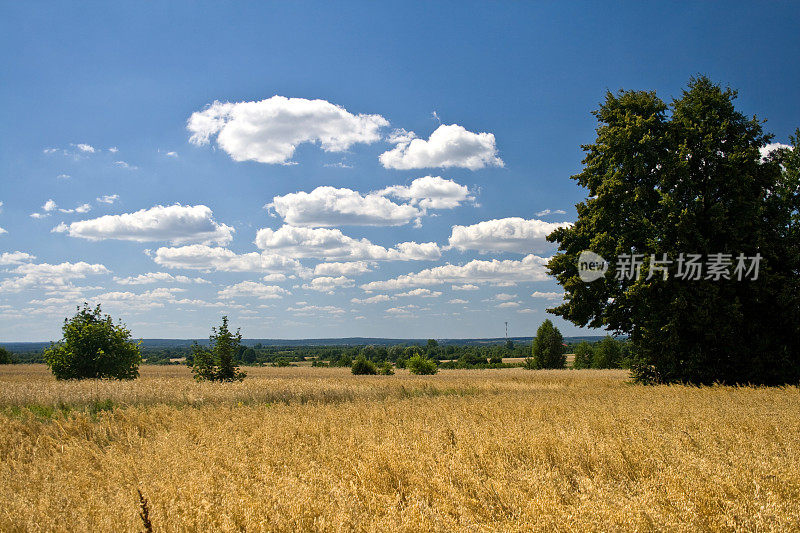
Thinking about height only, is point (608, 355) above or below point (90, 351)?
below

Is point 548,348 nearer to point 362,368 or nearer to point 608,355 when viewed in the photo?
point 608,355

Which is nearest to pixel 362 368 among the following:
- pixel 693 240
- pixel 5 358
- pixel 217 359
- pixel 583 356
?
pixel 217 359

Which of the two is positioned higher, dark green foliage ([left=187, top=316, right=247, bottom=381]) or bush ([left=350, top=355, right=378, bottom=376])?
dark green foliage ([left=187, top=316, right=247, bottom=381])

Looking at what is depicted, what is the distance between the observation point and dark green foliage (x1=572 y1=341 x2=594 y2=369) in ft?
268

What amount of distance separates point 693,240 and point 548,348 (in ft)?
179

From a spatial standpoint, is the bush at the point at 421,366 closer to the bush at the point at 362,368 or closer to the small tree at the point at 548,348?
the bush at the point at 362,368

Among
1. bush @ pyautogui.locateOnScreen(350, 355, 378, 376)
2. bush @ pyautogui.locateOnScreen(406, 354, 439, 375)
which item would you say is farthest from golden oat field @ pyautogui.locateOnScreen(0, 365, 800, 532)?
bush @ pyautogui.locateOnScreen(406, 354, 439, 375)

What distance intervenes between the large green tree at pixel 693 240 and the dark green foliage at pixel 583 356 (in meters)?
64.1

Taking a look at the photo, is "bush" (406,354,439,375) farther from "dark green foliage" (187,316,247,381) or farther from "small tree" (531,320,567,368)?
"dark green foliage" (187,316,247,381)

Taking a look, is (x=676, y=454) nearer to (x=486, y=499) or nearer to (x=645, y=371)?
(x=486, y=499)

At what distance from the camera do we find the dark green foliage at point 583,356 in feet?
268

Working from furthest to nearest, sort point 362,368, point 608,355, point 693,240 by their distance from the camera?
1. point 608,355
2. point 362,368
3. point 693,240

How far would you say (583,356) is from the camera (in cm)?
8394

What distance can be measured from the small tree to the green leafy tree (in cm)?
5935
